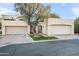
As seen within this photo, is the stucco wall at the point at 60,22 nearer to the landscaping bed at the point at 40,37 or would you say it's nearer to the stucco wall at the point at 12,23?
the landscaping bed at the point at 40,37

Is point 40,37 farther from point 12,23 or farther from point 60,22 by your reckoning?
point 12,23

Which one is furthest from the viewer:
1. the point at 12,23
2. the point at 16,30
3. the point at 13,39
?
the point at 16,30

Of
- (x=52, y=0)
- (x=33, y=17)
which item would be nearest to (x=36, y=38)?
(x=33, y=17)

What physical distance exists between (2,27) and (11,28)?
311 mm

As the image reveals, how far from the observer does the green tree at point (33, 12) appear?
821 cm

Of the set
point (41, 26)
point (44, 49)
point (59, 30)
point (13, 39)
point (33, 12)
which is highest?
point (33, 12)

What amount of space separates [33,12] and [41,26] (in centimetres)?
48

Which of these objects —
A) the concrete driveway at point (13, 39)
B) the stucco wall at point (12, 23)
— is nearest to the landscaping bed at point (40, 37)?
the concrete driveway at point (13, 39)

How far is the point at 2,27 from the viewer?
8211 millimetres

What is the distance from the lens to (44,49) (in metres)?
8.21

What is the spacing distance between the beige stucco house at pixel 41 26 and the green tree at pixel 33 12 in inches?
4.9

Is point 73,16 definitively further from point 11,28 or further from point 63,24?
point 11,28

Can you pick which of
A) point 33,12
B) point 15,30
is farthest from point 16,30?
point 33,12

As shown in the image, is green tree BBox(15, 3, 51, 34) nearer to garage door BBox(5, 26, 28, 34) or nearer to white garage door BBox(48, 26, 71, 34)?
garage door BBox(5, 26, 28, 34)
